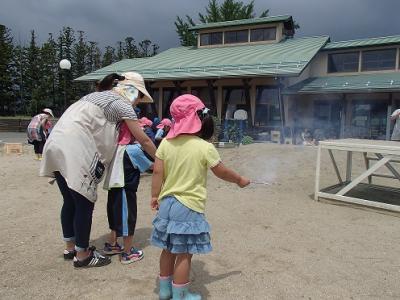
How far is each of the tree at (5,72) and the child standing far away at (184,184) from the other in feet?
110

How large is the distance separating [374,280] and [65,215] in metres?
2.50

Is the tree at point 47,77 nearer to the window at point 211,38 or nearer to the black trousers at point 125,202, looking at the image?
the window at point 211,38

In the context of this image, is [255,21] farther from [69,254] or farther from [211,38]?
[69,254]

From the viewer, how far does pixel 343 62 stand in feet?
55.4

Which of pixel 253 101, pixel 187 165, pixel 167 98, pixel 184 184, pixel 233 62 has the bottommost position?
pixel 184 184

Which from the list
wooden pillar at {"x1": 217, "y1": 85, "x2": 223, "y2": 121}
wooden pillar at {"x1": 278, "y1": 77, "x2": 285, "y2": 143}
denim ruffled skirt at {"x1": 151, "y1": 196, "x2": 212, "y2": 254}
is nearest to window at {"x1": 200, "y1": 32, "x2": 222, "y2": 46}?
wooden pillar at {"x1": 217, "y1": 85, "x2": 223, "y2": 121}

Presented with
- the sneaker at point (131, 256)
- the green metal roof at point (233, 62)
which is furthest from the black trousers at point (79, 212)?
the green metal roof at point (233, 62)

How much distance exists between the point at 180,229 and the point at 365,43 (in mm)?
16194

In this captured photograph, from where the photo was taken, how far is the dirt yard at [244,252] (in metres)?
2.74

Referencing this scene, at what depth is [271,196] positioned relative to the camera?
5.86 meters

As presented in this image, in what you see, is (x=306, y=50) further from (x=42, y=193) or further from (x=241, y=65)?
(x=42, y=193)

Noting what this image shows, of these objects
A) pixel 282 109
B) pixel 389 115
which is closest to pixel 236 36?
pixel 282 109

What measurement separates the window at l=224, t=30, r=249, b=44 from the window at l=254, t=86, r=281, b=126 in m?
5.15

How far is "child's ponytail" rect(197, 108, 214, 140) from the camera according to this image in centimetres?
244
